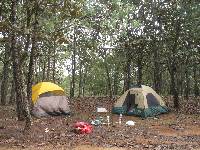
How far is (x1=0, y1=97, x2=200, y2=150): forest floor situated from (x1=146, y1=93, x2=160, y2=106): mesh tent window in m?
1.18

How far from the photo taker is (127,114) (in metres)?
21.3

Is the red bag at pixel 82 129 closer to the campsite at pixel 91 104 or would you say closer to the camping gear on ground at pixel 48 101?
the campsite at pixel 91 104

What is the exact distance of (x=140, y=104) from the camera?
68.5ft

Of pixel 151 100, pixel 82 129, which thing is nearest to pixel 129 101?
pixel 151 100

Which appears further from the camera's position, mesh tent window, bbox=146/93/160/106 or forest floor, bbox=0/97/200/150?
mesh tent window, bbox=146/93/160/106

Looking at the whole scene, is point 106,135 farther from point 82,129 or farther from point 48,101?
point 48,101

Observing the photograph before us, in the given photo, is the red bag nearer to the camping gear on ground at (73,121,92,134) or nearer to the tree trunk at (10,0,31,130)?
the camping gear on ground at (73,121,92,134)

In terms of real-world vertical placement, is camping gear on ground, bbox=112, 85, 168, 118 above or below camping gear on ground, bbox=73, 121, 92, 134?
above

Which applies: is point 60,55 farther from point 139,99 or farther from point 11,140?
point 11,140

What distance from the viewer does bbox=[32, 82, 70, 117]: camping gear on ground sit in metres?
20.5

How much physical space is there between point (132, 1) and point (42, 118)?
1379 centimetres

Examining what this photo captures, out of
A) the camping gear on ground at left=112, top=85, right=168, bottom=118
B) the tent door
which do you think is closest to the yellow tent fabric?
the camping gear on ground at left=112, top=85, right=168, bottom=118

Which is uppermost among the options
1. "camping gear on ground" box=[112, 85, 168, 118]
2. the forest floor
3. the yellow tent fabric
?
the yellow tent fabric

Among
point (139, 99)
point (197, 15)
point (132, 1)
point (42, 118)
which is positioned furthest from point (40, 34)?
point (132, 1)
